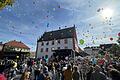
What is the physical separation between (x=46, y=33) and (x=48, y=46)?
5766mm

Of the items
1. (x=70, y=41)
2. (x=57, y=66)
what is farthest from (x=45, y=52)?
(x=57, y=66)

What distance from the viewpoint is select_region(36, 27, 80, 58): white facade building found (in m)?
53.5

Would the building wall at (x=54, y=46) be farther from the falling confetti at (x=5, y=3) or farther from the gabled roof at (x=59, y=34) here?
the falling confetti at (x=5, y=3)

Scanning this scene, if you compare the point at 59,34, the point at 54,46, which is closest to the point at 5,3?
the point at 54,46

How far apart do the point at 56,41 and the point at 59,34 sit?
2.39 meters

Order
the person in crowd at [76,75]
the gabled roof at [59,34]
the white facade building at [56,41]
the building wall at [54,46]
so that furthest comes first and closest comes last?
the gabled roof at [59,34] → the white facade building at [56,41] → the building wall at [54,46] → the person in crowd at [76,75]

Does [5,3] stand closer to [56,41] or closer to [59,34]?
[56,41]

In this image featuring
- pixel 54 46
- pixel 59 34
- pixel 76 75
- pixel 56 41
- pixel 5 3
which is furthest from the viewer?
pixel 59 34

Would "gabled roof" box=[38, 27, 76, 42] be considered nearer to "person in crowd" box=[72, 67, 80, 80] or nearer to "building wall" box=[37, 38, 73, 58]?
"building wall" box=[37, 38, 73, 58]

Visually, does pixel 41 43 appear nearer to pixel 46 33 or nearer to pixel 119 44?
pixel 46 33

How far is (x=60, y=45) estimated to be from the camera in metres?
55.1

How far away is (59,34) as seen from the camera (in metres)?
57.7

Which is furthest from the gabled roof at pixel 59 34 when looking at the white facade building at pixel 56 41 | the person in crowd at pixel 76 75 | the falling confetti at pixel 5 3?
the falling confetti at pixel 5 3

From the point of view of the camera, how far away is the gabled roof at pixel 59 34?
54594mm
